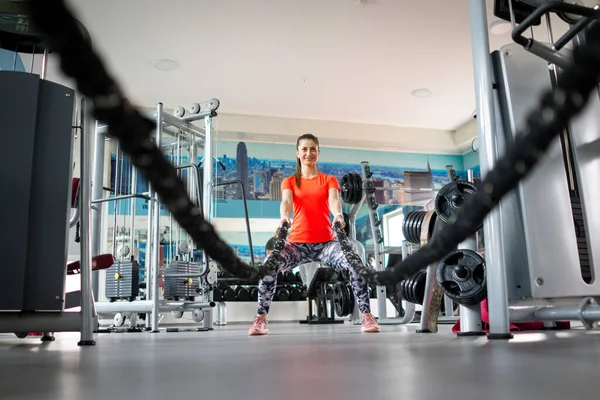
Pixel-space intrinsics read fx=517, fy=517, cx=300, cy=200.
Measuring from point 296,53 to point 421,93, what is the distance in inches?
79.1

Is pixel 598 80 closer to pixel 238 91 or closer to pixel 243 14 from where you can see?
pixel 243 14

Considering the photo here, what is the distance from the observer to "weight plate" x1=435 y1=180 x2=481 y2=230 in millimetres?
2012

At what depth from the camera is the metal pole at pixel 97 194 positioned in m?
4.14

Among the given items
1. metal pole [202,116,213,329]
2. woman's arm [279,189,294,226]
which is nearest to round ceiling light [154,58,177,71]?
metal pole [202,116,213,329]

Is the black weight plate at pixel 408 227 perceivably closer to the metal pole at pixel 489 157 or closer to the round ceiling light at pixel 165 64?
the metal pole at pixel 489 157

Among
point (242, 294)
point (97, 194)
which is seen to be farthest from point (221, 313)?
point (97, 194)

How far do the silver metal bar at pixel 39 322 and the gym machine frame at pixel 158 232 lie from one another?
179cm

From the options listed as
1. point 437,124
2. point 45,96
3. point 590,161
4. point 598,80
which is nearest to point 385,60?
point 437,124

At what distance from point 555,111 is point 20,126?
1871 millimetres

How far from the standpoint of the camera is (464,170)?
8.48 m

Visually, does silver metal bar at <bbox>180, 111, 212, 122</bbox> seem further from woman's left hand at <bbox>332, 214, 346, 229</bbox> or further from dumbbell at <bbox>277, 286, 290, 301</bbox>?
woman's left hand at <bbox>332, 214, 346, 229</bbox>

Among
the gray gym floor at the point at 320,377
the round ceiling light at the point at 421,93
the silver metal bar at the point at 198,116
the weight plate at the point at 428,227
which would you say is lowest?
the gray gym floor at the point at 320,377

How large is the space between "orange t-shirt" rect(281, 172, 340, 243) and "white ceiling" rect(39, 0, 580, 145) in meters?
2.51

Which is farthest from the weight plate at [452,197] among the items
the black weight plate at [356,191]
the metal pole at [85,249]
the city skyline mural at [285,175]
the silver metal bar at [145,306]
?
the city skyline mural at [285,175]
